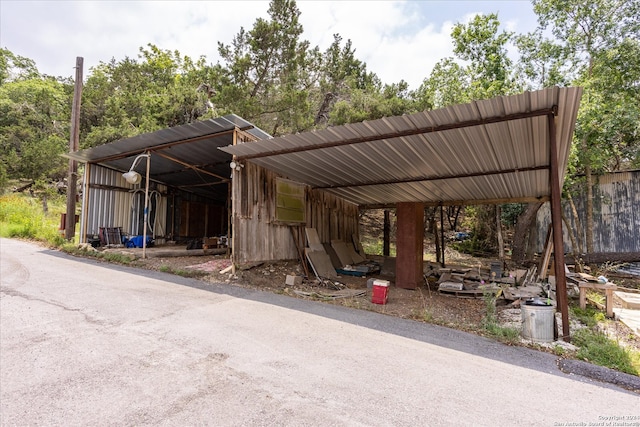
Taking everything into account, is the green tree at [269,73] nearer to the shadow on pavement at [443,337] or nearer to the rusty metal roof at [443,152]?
the rusty metal roof at [443,152]

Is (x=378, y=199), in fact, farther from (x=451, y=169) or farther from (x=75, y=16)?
(x=75, y=16)

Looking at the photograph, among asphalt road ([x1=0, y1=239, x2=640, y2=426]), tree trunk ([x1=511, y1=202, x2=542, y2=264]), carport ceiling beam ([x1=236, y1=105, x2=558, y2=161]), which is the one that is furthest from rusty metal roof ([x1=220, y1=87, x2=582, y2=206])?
asphalt road ([x1=0, y1=239, x2=640, y2=426])

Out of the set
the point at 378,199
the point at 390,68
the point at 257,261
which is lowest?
the point at 257,261

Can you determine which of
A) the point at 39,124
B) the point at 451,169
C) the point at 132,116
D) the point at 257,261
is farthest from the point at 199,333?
the point at 39,124

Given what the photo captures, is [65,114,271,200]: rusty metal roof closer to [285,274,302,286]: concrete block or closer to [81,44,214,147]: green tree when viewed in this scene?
[81,44,214,147]: green tree

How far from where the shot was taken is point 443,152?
5492 millimetres

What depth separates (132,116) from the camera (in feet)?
47.4

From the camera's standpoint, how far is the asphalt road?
2117mm

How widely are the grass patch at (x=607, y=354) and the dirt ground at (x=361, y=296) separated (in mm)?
559

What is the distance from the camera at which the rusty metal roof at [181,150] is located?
6719 millimetres

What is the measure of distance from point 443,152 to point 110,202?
410 inches

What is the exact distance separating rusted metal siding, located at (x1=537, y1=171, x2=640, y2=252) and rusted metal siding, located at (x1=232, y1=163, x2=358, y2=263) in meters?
9.48

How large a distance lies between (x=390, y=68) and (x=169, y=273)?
14007 millimetres

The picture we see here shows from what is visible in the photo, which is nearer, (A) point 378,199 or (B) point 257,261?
(B) point 257,261
